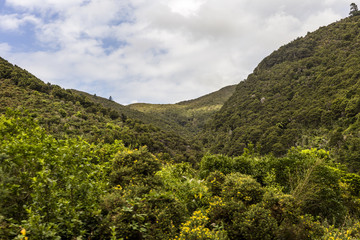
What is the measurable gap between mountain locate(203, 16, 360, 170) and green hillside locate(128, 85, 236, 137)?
3277 cm

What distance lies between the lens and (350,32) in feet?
226

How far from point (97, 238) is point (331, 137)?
41785 mm

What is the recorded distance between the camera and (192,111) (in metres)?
136

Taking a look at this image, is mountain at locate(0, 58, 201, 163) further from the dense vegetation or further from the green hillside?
the green hillside

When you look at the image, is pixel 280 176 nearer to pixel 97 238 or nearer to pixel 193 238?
pixel 193 238

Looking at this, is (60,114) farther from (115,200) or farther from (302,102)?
(302,102)

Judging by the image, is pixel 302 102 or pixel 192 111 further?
pixel 192 111

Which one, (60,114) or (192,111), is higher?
(192,111)

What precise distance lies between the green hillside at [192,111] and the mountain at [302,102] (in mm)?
32770

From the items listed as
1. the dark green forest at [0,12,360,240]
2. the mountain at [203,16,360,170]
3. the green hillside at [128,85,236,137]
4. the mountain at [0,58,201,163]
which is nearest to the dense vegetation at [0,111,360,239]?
the dark green forest at [0,12,360,240]

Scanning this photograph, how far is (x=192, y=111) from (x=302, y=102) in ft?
278

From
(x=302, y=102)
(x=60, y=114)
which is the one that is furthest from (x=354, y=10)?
(x=60, y=114)

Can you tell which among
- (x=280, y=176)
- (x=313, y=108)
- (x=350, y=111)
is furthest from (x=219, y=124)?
(x=280, y=176)

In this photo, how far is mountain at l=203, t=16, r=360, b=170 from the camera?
38.2 meters
